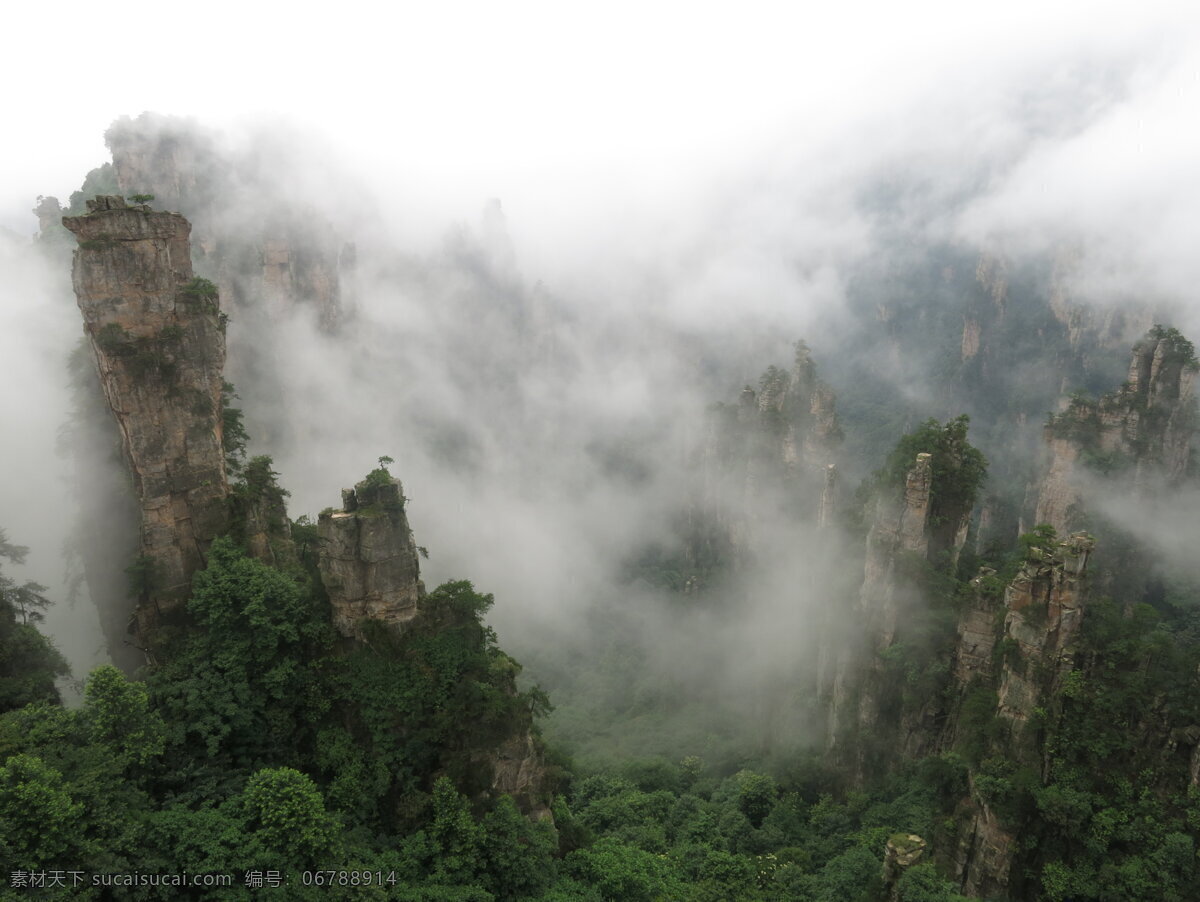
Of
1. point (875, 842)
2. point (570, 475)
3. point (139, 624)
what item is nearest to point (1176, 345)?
point (875, 842)

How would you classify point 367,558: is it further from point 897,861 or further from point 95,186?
point 95,186

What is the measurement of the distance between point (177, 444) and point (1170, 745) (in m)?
39.4

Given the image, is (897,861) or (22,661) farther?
(897,861)

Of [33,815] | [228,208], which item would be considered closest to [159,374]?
[33,815]

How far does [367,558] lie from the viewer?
27.5 m

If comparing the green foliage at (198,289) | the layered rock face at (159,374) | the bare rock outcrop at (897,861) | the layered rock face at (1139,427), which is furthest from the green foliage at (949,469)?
the green foliage at (198,289)

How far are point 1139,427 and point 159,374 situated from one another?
187 ft

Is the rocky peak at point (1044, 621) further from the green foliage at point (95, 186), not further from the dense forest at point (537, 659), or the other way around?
the green foliage at point (95, 186)

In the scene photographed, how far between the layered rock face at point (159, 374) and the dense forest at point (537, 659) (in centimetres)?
11

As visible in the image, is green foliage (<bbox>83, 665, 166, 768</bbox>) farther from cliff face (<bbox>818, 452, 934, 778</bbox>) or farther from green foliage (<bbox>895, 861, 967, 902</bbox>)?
cliff face (<bbox>818, 452, 934, 778</bbox>)

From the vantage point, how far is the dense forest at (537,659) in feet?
75.3

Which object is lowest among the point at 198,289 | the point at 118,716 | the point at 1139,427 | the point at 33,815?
the point at 33,815

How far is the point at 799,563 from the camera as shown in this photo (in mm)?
59281

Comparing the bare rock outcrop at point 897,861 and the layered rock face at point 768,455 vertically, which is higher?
the layered rock face at point 768,455
